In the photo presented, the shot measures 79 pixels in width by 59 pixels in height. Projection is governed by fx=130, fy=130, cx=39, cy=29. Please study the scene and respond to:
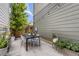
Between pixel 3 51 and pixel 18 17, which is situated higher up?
pixel 18 17

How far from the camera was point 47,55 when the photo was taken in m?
2.14

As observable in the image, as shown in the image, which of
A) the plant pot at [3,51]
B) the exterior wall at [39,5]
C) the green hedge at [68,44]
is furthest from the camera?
the exterior wall at [39,5]

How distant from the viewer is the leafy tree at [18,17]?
2.24 m

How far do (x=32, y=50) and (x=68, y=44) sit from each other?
605 millimetres

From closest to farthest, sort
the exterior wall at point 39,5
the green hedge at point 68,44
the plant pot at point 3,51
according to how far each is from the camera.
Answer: the green hedge at point 68,44 → the plant pot at point 3,51 → the exterior wall at point 39,5

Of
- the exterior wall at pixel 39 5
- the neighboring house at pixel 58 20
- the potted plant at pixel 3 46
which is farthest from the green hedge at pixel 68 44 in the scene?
the potted plant at pixel 3 46

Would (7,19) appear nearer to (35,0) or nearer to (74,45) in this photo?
(35,0)

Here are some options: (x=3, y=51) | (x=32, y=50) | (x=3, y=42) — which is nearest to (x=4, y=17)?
(x=3, y=42)

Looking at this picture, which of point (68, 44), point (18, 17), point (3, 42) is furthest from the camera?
point (18, 17)

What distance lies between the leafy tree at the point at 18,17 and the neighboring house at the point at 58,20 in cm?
21

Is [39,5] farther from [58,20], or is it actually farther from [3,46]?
[3,46]

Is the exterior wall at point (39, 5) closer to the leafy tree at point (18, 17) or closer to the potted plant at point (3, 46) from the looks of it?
the leafy tree at point (18, 17)

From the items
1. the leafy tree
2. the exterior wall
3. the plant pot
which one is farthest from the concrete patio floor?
the exterior wall

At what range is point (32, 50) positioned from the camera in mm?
2199
